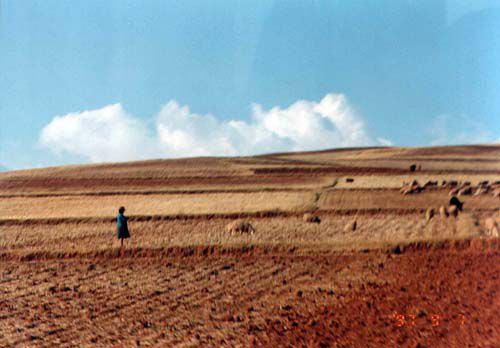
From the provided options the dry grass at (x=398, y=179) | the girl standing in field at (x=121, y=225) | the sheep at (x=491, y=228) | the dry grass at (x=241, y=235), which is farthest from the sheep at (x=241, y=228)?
the dry grass at (x=398, y=179)

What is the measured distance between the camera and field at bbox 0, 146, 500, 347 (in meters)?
13.1

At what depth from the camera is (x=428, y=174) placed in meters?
55.4

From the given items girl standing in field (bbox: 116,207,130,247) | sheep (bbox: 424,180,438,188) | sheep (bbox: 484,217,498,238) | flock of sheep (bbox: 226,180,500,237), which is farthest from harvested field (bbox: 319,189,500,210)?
girl standing in field (bbox: 116,207,130,247)

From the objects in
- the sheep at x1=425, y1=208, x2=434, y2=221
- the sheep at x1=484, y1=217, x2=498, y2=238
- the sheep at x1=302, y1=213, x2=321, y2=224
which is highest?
the sheep at x1=425, y1=208, x2=434, y2=221

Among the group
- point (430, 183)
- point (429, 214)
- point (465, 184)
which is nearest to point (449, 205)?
point (429, 214)

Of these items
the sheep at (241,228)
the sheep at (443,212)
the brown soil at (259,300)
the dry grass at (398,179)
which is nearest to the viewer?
the brown soil at (259,300)

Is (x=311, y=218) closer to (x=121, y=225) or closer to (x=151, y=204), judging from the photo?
(x=121, y=225)

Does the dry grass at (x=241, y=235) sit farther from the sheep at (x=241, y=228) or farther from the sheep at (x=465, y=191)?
the sheep at (x=465, y=191)

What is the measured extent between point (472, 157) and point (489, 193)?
94.6ft

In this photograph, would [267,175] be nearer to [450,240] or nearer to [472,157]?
[472,157]

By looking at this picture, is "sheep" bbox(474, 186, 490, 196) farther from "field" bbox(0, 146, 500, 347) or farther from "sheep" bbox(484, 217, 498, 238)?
"sheep" bbox(484, 217, 498, 238)

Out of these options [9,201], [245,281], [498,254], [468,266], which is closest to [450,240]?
[498,254]

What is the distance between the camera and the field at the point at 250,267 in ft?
42.9

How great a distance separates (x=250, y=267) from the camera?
69.5 ft
